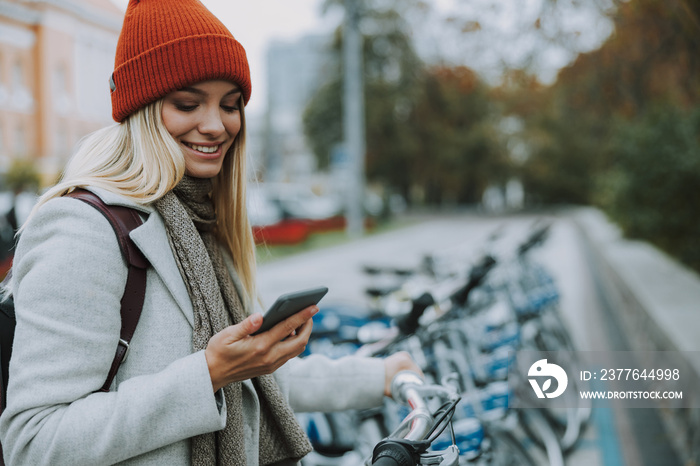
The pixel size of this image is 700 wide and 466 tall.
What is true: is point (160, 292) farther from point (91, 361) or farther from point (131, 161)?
point (131, 161)

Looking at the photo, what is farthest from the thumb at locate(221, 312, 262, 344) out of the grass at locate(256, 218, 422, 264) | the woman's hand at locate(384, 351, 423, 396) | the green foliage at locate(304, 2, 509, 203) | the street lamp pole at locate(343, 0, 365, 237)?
the green foliage at locate(304, 2, 509, 203)

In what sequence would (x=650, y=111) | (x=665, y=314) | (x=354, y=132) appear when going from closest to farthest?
(x=665, y=314) → (x=650, y=111) → (x=354, y=132)

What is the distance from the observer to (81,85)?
37.9 feet

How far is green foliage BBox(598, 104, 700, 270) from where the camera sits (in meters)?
10.1

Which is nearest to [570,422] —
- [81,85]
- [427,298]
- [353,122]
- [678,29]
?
[427,298]

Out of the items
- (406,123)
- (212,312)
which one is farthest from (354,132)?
(212,312)

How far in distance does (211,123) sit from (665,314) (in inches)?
170

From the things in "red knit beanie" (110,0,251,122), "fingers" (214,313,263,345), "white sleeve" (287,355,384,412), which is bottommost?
"white sleeve" (287,355,384,412)

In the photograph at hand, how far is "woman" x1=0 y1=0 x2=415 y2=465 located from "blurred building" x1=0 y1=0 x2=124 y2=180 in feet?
31.3

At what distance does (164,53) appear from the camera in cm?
126

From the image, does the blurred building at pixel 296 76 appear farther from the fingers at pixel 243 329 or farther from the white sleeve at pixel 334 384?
the fingers at pixel 243 329

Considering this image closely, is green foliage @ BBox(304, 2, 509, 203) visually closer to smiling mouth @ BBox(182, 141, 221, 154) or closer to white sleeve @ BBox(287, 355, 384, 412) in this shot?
white sleeve @ BBox(287, 355, 384, 412)

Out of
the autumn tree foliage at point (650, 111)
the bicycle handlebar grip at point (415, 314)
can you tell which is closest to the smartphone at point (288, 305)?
the bicycle handlebar grip at point (415, 314)

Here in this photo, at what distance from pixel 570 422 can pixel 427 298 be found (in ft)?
7.50
